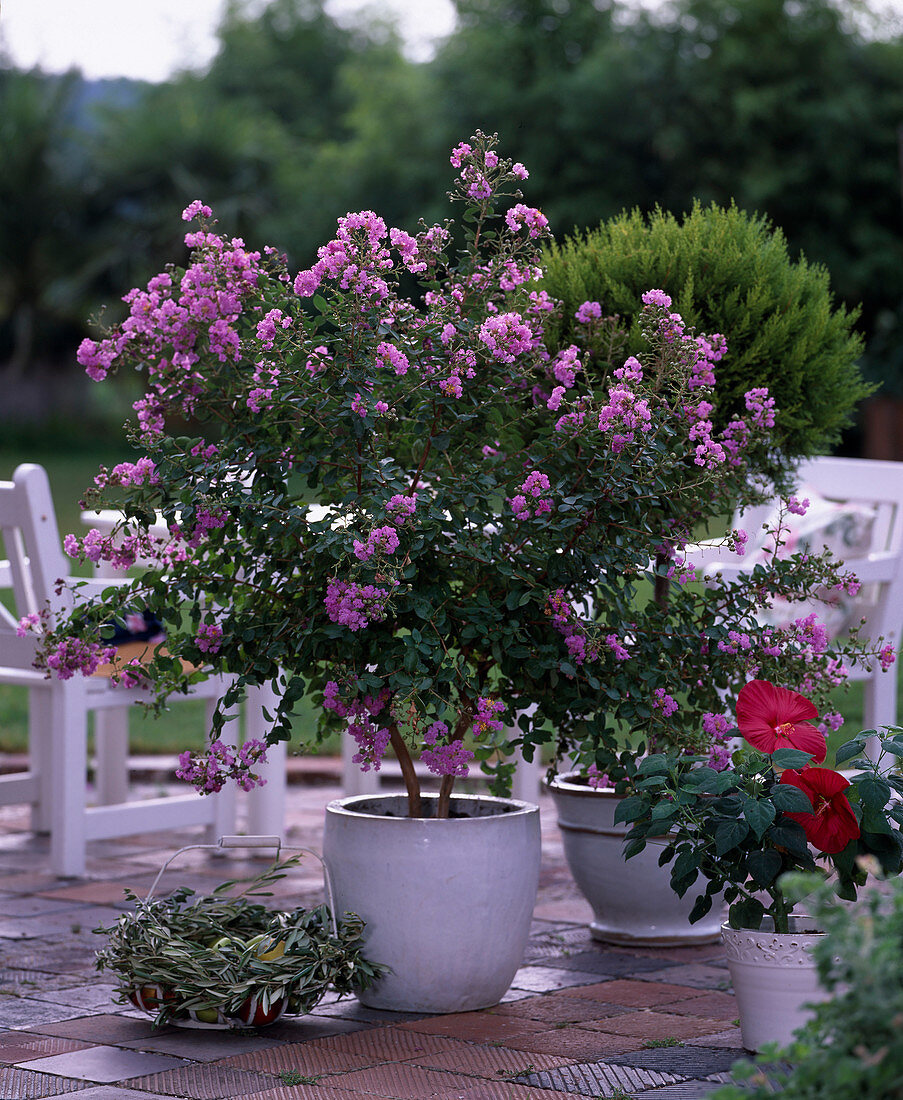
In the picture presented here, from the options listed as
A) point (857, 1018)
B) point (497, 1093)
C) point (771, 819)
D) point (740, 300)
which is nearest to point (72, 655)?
point (497, 1093)

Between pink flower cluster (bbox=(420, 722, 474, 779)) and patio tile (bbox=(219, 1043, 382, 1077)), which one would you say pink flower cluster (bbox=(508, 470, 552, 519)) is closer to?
pink flower cluster (bbox=(420, 722, 474, 779))

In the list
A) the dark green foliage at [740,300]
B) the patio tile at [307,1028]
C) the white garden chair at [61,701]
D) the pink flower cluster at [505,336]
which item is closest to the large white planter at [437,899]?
the patio tile at [307,1028]

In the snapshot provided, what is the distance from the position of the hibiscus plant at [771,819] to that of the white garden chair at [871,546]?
1511 mm

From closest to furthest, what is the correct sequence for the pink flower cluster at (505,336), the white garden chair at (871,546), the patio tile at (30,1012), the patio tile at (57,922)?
the pink flower cluster at (505,336)
the patio tile at (30,1012)
the patio tile at (57,922)
the white garden chair at (871,546)

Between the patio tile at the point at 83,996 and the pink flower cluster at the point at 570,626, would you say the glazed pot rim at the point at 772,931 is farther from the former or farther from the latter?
the patio tile at the point at 83,996

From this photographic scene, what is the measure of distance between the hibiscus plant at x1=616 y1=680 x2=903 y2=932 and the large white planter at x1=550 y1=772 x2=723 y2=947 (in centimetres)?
80

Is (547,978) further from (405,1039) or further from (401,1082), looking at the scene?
(401,1082)

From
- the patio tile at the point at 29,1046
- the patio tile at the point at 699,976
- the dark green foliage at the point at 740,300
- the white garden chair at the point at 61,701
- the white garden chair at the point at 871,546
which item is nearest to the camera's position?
the patio tile at the point at 29,1046

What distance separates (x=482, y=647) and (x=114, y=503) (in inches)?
30.6

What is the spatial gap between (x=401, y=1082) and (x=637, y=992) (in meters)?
0.78

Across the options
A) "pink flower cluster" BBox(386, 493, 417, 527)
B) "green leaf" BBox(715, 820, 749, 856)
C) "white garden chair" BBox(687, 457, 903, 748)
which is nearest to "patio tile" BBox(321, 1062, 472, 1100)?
"green leaf" BBox(715, 820, 749, 856)

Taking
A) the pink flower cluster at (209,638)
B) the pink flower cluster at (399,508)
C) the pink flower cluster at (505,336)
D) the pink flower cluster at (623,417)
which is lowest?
the pink flower cluster at (209,638)

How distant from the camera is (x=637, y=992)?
10.4ft

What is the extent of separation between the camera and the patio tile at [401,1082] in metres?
2.49
